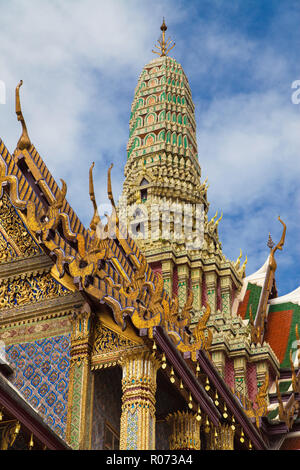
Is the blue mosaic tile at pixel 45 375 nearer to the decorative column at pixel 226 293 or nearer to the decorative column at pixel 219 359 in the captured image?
the decorative column at pixel 219 359

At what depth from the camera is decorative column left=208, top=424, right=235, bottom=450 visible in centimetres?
1152

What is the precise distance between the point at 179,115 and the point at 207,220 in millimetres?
3625

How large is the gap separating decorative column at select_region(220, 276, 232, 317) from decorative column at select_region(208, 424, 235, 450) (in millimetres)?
8241

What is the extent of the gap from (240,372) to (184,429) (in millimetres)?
8177

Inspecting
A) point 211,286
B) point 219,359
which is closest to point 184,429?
point 219,359

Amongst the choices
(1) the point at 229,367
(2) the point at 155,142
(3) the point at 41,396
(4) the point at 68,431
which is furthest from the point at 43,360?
(2) the point at 155,142

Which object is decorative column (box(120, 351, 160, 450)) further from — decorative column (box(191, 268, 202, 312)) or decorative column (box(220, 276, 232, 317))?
decorative column (box(220, 276, 232, 317))

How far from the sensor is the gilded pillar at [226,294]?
2021cm

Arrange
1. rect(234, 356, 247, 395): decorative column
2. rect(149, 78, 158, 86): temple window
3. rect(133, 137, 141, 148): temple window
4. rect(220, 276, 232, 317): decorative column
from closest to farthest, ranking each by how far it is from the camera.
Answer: rect(234, 356, 247, 395): decorative column < rect(220, 276, 232, 317): decorative column < rect(133, 137, 141, 148): temple window < rect(149, 78, 158, 86): temple window

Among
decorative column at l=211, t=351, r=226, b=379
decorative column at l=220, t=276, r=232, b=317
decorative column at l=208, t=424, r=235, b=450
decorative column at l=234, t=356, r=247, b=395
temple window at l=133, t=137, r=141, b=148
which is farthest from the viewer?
temple window at l=133, t=137, r=141, b=148

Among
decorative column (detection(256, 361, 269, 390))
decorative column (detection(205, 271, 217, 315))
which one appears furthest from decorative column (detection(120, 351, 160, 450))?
decorative column (detection(205, 271, 217, 315))

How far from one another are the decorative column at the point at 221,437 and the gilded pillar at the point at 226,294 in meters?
8.24

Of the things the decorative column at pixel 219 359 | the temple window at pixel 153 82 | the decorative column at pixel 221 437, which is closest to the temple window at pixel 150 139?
the temple window at pixel 153 82
